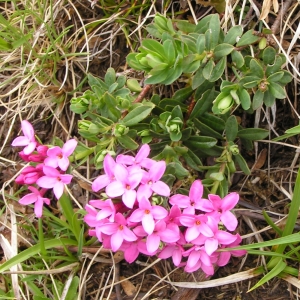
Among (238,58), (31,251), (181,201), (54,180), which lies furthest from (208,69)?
(31,251)

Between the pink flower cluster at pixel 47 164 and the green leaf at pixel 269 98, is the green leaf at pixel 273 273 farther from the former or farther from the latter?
the pink flower cluster at pixel 47 164

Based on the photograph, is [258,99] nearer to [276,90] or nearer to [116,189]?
[276,90]

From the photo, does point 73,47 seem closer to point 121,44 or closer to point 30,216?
point 121,44

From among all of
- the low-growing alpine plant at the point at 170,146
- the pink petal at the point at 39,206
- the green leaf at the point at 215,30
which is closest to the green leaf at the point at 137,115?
the low-growing alpine plant at the point at 170,146

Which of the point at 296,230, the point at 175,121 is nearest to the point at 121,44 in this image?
the point at 175,121

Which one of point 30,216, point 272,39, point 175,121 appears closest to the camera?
point 175,121

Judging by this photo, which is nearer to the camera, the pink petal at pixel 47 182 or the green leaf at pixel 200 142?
the pink petal at pixel 47 182
